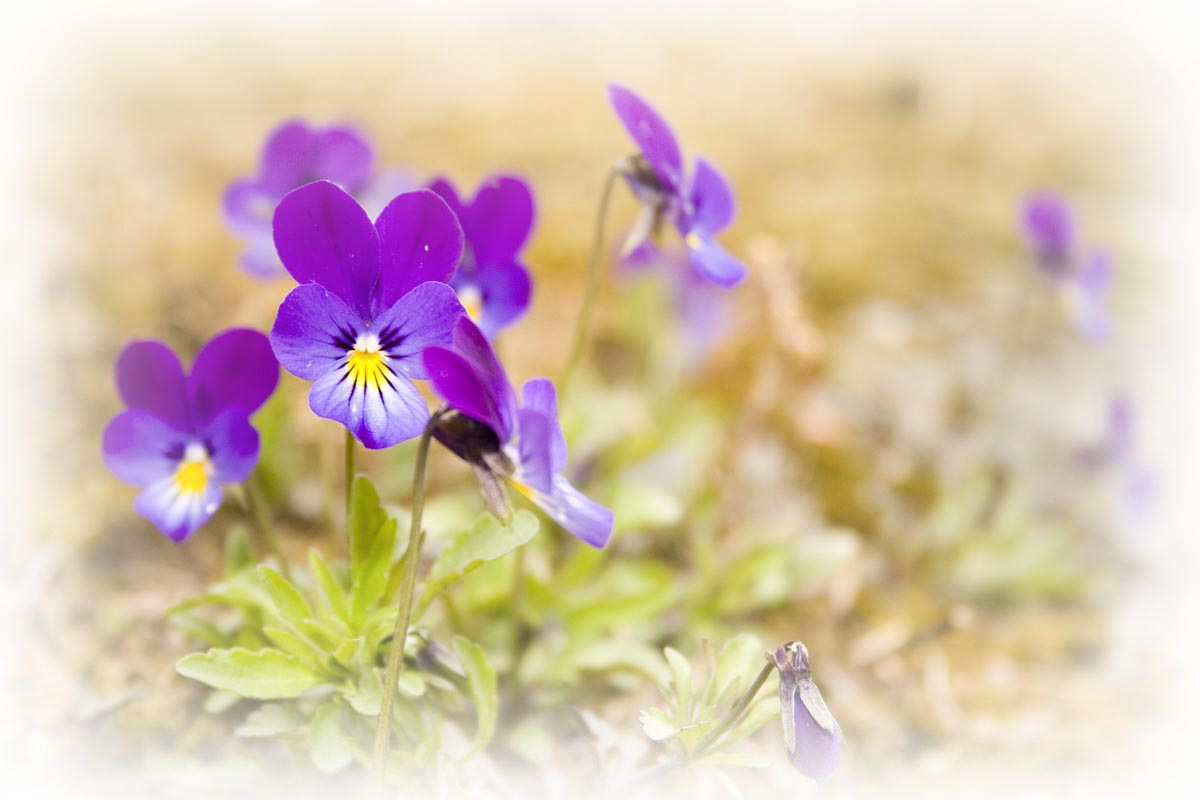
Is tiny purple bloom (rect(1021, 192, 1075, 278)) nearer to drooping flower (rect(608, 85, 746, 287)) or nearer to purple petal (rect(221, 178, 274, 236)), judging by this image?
drooping flower (rect(608, 85, 746, 287))

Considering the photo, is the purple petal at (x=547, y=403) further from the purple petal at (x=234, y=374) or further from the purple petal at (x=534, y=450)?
the purple petal at (x=234, y=374)

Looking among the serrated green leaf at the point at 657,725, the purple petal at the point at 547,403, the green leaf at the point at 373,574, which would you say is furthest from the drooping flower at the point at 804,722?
the green leaf at the point at 373,574

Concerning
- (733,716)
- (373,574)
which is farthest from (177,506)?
(733,716)

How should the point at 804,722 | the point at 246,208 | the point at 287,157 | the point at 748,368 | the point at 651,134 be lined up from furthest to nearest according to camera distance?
the point at 748,368
the point at 246,208
the point at 287,157
the point at 651,134
the point at 804,722

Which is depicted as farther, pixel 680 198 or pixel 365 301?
pixel 680 198

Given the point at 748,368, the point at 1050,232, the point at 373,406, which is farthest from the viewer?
the point at 748,368

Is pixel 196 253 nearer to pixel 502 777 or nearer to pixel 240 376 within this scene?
pixel 240 376

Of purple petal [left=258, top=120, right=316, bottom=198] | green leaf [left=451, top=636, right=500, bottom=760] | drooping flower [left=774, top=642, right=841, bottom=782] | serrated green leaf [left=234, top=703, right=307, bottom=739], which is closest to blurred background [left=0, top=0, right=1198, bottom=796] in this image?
serrated green leaf [left=234, top=703, right=307, bottom=739]

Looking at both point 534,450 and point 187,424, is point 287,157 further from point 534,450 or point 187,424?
point 534,450
